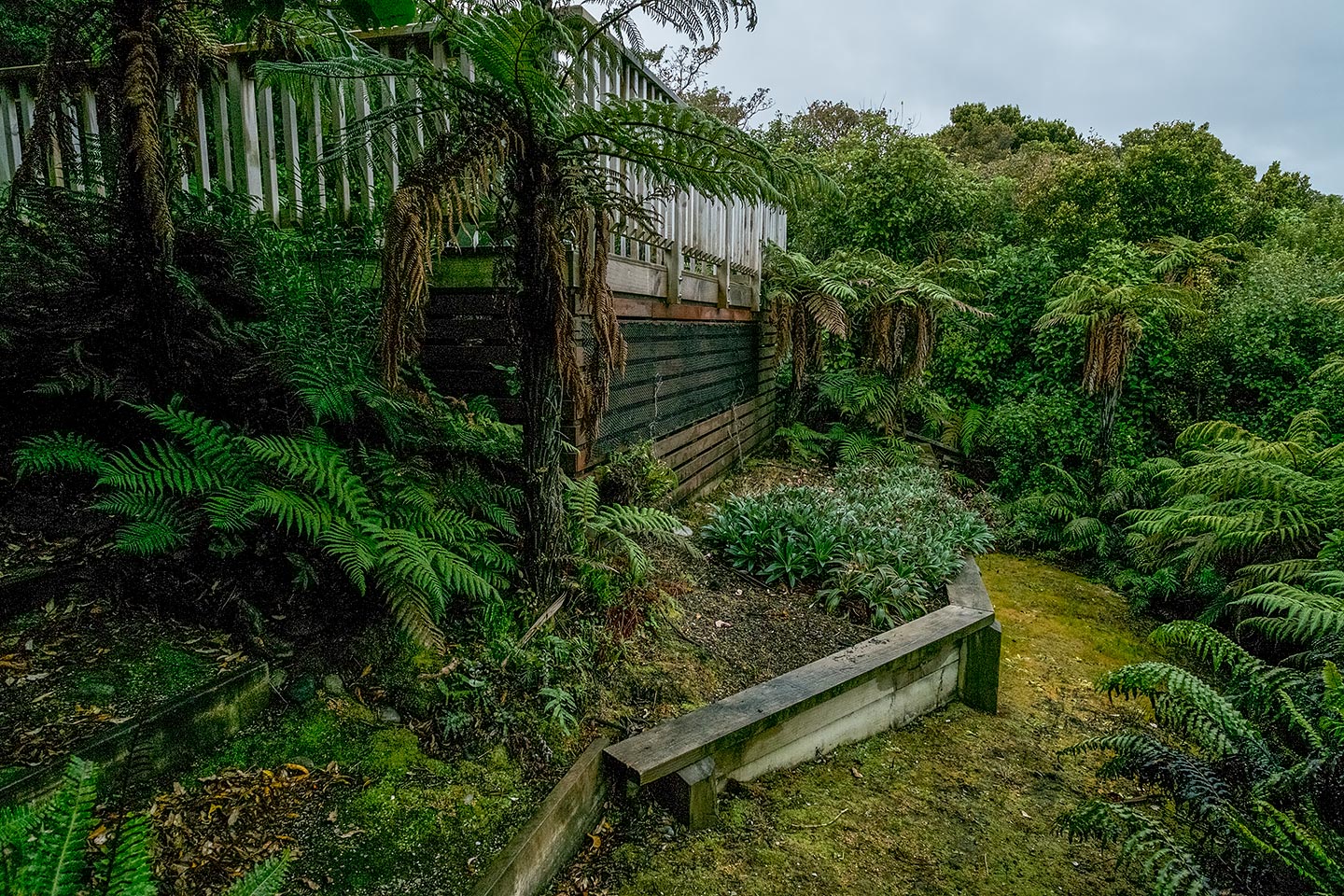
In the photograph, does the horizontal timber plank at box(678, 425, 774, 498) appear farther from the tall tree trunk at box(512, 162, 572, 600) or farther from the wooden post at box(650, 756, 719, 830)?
the wooden post at box(650, 756, 719, 830)

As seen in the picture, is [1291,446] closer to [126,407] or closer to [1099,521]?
[1099,521]

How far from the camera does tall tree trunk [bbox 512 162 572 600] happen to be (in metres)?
2.47

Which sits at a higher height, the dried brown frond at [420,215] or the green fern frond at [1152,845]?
the dried brown frond at [420,215]

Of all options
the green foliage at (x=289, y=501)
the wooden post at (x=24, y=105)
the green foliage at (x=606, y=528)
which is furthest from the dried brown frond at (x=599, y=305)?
the wooden post at (x=24, y=105)

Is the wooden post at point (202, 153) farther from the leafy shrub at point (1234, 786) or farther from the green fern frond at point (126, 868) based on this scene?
the leafy shrub at point (1234, 786)

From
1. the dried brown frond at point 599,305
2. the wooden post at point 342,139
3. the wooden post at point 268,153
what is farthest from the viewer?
the wooden post at point 268,153

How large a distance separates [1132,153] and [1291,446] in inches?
252

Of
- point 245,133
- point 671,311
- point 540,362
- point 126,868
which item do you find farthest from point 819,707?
point 245,133

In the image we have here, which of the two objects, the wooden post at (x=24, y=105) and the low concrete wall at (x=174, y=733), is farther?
the wooden post at (x=24, y=105)

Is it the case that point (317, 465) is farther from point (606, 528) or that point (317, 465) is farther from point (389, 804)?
point (606, 528)

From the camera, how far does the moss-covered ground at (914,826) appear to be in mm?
2295

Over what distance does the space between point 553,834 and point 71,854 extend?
131cm

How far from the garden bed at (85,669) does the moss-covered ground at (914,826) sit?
139 centimetres

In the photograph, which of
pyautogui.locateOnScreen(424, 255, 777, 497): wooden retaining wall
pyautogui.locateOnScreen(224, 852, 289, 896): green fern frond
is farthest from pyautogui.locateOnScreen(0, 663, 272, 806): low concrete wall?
pyautogui.locateOnScreen(424, 255, 777, 497): wooden retaining wall
